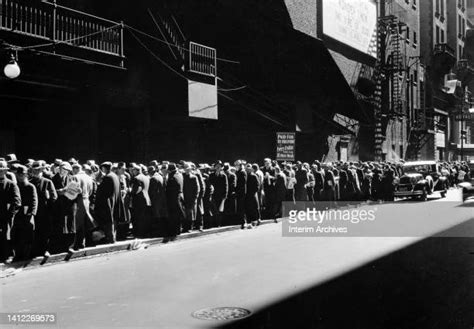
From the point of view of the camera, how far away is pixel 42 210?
10570 millimetres

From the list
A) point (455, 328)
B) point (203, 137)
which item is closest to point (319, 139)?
point (203, 137)

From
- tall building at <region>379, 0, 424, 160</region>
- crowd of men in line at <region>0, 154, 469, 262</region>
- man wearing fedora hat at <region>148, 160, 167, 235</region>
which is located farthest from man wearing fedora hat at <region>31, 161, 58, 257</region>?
tall building at <region>379, 0, 424, 160</region>

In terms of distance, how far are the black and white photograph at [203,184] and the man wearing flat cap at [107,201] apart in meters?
0.05

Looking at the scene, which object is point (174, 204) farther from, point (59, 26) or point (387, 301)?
point (387, 301)

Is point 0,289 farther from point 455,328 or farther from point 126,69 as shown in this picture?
point 126,69

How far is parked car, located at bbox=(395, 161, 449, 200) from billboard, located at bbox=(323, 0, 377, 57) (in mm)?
9319

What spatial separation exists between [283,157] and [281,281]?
1066 cm

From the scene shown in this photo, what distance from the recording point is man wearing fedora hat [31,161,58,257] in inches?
416

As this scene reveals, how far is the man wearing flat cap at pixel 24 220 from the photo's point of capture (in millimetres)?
10117

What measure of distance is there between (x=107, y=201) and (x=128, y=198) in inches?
68.5

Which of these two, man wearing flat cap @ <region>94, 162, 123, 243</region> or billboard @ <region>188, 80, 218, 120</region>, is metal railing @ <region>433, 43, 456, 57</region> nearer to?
billboard @ <region>188, 80, 218, 120</region>

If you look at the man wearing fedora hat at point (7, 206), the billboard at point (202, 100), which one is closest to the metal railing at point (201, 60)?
the billboard at point (202, 100)

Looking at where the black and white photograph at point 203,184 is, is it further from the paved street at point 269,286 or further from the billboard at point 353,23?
the billboard at point 353,23
